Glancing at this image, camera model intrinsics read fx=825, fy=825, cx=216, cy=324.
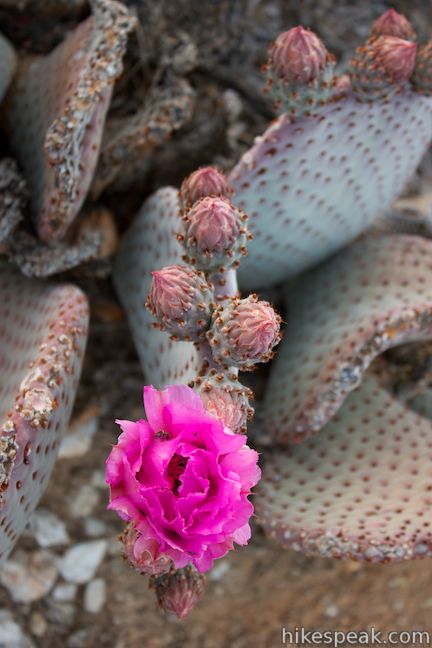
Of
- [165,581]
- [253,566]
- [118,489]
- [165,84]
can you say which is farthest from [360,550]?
[165,84]

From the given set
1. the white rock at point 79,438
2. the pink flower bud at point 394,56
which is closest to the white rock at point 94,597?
the white rock at point 79,438

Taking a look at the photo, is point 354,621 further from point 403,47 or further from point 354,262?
point 403,47

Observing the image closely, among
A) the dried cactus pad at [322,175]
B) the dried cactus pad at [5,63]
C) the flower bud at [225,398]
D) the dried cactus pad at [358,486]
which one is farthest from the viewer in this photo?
the dried cactus pad at [5,63]

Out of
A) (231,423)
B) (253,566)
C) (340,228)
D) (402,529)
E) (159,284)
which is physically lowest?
(253,566)

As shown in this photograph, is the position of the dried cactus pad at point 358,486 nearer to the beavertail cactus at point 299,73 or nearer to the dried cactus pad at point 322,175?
the dried cactus pad at point 322,175

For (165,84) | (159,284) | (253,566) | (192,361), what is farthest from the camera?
(253,566)

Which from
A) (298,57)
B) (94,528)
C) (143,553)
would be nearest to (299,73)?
(298,57)

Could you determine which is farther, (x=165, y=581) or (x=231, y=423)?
(x=165, y=581)
